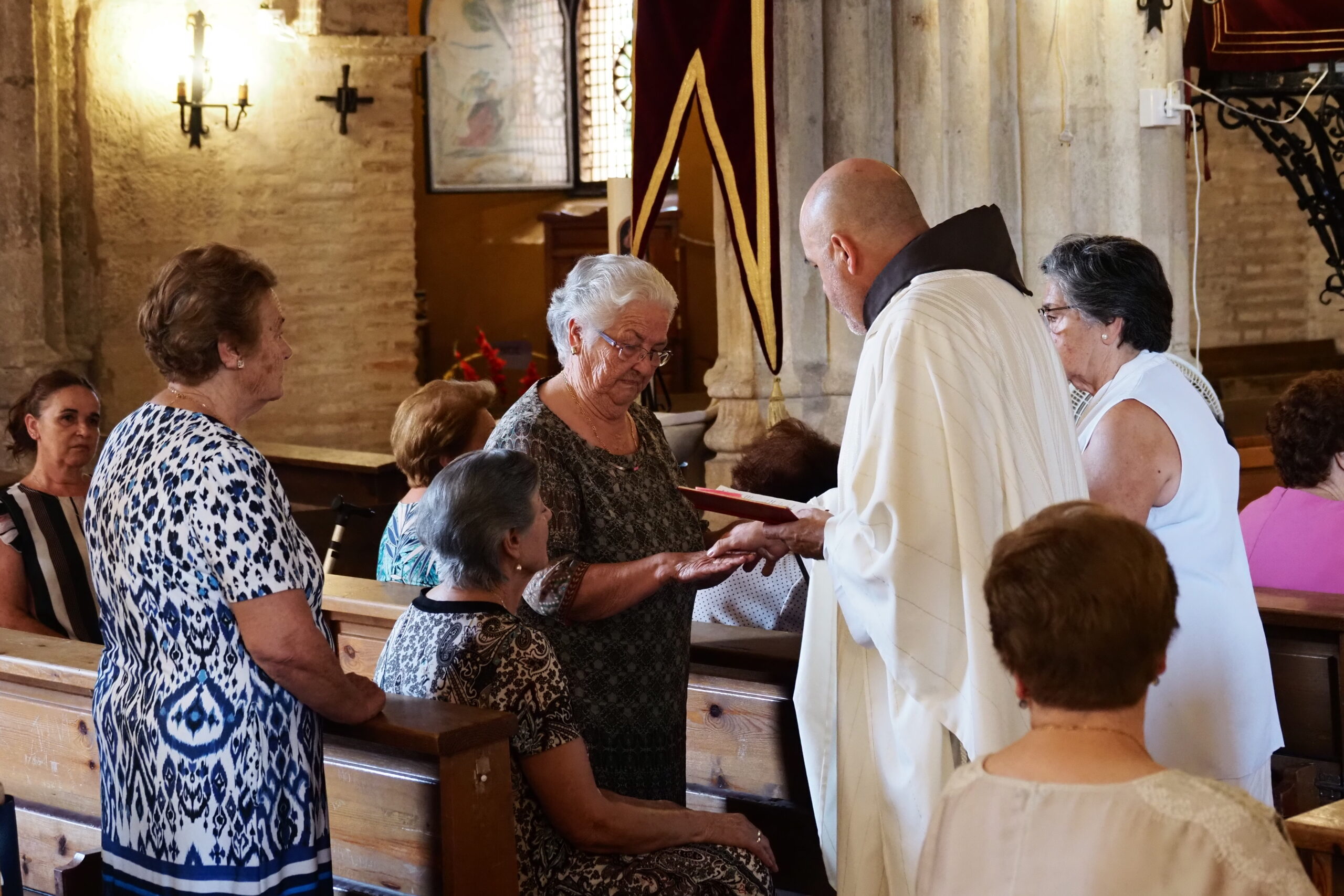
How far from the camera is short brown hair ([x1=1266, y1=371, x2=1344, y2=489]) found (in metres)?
Result: 3.30

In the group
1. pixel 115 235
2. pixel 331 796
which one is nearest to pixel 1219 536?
pixel 331 796

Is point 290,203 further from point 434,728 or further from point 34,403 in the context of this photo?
point 434,728

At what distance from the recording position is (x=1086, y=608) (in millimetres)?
1410

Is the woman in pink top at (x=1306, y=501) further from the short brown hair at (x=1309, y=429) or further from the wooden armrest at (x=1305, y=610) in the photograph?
the wooden armrest at (x=1305, y=610)

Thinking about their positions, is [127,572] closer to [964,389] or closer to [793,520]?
[793,520]


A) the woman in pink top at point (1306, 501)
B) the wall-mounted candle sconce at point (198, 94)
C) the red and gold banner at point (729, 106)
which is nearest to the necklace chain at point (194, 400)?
the woman in pink top at point (1306, 501)

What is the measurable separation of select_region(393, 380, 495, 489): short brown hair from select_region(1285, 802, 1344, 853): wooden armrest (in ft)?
6.94

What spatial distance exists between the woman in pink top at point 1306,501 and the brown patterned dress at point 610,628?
4.94ft

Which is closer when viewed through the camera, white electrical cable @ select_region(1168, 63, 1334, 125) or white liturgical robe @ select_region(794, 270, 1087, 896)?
white liturgical robe @ select_region(794, 270, 1087, 896)

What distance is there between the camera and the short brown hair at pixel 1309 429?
10.8 ft

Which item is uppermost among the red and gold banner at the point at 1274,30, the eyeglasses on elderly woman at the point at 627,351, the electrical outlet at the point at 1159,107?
the red and gold banner at the point at 1274,30

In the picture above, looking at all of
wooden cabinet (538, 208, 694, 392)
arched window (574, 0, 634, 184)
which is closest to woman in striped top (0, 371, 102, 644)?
wooden cabinet (538, 208, 694, 392)

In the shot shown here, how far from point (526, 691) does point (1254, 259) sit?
35.2 feet

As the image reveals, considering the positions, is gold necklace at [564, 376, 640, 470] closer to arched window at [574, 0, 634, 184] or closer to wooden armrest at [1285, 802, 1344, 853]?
wooden armrest at [1285, 802, 1344, 853]
